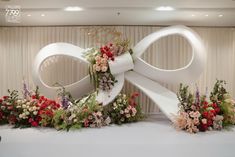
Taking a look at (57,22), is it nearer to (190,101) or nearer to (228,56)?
(190,101)

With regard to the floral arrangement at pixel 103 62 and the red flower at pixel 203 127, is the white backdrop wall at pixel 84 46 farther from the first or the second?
the red flower at pixel 203 127

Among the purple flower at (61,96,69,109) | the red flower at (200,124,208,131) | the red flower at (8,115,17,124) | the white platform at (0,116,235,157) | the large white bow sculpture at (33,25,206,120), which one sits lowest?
the white platform at (0,116,235,157)

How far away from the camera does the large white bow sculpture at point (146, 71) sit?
4.41 meters

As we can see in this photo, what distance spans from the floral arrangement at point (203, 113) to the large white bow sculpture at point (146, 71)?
0.34 metres

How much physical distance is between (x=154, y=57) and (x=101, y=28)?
145cm

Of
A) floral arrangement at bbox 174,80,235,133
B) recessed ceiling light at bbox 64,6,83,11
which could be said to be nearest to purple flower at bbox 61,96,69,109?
recessed ceiling light at bbox 64,6,83,11

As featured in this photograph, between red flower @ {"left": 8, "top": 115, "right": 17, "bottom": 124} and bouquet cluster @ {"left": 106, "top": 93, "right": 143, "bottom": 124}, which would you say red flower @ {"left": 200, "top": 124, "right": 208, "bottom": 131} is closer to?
bouquet cluster @ {"left": 106, "top": 93, "right": 143, "bottom": 124}

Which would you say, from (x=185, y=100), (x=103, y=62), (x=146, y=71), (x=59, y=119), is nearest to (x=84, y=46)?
(x=103, y=62)

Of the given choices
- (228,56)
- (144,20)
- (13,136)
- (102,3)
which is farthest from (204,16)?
(13,136)

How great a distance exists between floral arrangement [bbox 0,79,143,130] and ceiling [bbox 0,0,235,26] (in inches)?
61.8

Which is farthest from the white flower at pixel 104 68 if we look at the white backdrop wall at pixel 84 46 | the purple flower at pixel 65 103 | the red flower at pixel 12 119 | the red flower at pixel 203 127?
the red flower at pixel 203 127

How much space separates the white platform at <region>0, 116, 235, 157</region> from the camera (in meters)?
2.96

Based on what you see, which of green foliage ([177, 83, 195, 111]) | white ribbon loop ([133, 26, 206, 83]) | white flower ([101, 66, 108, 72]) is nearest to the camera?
green foliage ([177, 83, 195, 111])

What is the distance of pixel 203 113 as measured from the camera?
3938 millimetres
